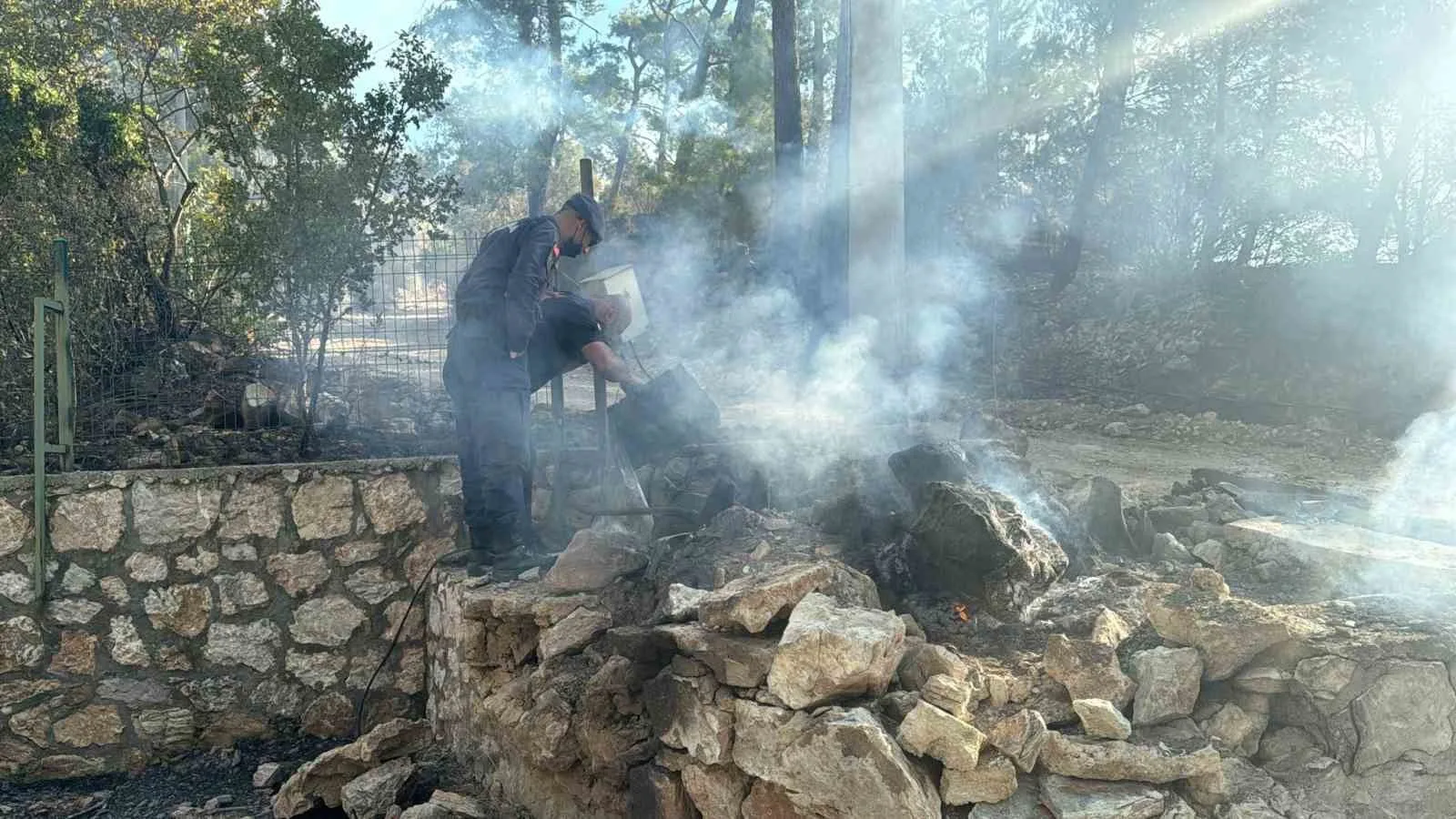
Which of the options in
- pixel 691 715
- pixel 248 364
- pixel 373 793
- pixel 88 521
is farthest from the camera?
pixel 248 364

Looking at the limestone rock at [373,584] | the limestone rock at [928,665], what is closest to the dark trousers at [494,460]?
the limestone rock at [373,584]

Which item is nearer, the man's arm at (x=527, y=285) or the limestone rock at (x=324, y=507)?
the man's arm at (x=527, y=285)

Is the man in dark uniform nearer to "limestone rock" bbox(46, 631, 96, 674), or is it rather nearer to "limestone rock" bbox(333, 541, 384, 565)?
"limestone rock" bbox(333, 541, 384, 565)

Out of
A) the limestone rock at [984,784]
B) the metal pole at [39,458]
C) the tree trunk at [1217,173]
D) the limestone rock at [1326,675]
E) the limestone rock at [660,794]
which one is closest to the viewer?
the limestone rock at [984,784]

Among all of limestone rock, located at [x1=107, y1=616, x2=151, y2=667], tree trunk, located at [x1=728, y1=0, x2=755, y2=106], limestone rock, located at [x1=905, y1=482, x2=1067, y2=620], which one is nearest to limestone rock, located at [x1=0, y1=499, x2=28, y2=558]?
limestone rock, located at [x1=107, y1=616, x2=151, y2=667]

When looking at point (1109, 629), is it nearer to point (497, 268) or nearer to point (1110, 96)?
point (497, 268)

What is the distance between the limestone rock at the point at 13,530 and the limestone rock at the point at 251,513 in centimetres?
88

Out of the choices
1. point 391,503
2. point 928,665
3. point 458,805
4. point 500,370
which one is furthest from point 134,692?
point 928,665

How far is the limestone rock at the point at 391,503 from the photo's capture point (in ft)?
17.1

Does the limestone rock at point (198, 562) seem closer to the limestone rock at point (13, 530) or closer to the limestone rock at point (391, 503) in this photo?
the limestone rock at point (13, 530)

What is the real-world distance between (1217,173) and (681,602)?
13.5 meters

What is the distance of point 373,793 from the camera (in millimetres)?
4238

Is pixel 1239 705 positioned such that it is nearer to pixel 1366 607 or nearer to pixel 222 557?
pixel 1366 607

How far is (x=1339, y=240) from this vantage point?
13125mm
